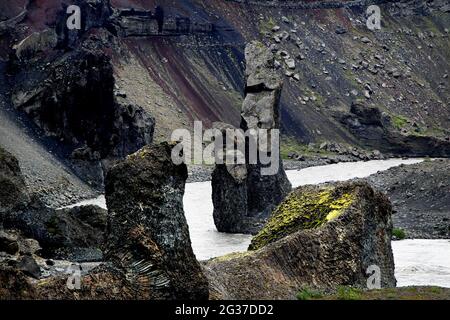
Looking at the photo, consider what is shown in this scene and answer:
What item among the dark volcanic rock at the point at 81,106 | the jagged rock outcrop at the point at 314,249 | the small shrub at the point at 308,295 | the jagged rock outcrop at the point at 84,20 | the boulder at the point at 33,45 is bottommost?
the small shrub at the point at 308,295

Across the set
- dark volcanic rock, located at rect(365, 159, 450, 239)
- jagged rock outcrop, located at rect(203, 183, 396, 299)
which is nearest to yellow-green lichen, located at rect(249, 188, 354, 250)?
jagged rock outcrop, located at rect(203, 183, 396, 299)

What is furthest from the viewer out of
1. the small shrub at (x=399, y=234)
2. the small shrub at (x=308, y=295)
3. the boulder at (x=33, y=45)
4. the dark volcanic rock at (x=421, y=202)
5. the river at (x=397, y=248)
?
the boulder at (x=33, y=45)

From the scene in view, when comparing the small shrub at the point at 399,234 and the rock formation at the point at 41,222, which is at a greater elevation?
the rock formation at the point at 41,222

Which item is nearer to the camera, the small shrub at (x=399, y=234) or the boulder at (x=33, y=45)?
the small shrub at (x=399, y=234)

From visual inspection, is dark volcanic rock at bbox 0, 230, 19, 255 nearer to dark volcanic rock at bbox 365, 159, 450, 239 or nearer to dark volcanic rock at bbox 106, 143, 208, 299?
dark volcanic rock at bbox 106, 143, 208, 299

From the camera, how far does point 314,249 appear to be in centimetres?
2303

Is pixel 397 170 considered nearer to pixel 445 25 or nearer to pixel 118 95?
pixel 118 95

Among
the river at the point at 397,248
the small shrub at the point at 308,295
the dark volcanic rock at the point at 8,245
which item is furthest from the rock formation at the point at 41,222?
the small shrub at the point at 308,295

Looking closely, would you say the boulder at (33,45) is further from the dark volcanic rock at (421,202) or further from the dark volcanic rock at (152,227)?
the dark volcanic rock at (152,227)

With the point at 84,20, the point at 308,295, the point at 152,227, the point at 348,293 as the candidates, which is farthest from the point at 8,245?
the point at 84,20

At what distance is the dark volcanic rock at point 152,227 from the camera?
17609 millimetres

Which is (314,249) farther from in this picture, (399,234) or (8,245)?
(399,234)

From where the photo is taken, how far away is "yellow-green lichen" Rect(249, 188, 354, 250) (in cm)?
2559

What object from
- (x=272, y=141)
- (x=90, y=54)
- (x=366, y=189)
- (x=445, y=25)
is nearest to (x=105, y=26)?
(x=90, y=54)
